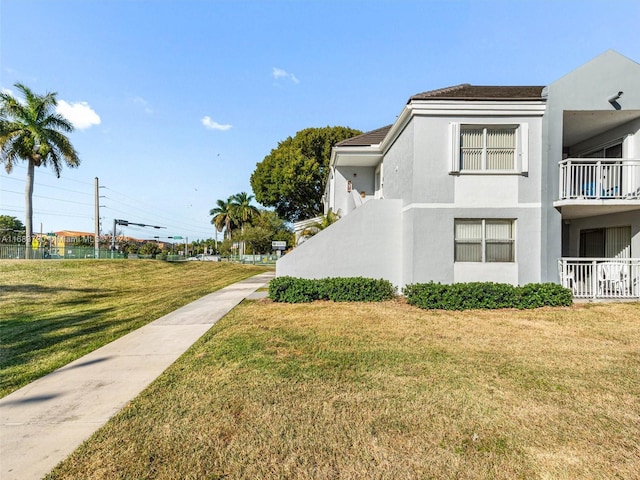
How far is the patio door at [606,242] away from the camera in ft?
35.3

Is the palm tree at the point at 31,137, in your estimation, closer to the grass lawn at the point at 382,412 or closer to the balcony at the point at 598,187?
the grass lawn at the point at 382,412

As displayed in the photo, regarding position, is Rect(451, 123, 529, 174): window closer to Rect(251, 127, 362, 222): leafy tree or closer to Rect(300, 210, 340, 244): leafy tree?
Rect(300, 210, 340, 244): leafy tree

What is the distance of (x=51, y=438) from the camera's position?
3018mm

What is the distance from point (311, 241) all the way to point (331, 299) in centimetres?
219

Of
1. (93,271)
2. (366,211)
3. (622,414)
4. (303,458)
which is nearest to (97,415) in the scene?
(303,458)

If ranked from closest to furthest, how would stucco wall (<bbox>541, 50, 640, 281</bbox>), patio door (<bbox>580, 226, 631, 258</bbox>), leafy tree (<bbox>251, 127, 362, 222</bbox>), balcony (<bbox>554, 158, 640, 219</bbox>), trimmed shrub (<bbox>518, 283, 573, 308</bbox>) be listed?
trimmed shrub (<bbox>518, 283, 573, 308</bbox>) < balcony (<bbox>554, 158, 640, 219</bbox>) < stucco wall (<bbox>541, 50, 640, 281</bbox>) < patio door (<bbox>580, 226, 631, 258</bbox>) < leafy tree (<bbox>251, 127, 362, 222</bbox>)

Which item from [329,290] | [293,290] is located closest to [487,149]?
[329,290]

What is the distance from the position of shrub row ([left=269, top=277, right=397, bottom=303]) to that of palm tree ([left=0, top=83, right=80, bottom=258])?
2473 cm

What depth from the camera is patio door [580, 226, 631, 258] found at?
35.3ft

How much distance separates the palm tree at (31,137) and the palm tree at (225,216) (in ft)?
92.9

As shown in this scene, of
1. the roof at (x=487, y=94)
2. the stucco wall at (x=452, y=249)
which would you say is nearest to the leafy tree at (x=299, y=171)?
the roof at (x=487, y=94)

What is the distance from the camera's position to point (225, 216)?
5375 centimetres

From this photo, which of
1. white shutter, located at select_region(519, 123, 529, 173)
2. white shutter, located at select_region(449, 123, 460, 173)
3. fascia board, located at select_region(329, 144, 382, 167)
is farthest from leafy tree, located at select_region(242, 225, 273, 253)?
white shutter, located at select_region(519, 123, 529, 173)

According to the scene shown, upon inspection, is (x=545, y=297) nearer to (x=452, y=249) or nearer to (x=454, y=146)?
(x=452, y=249)
